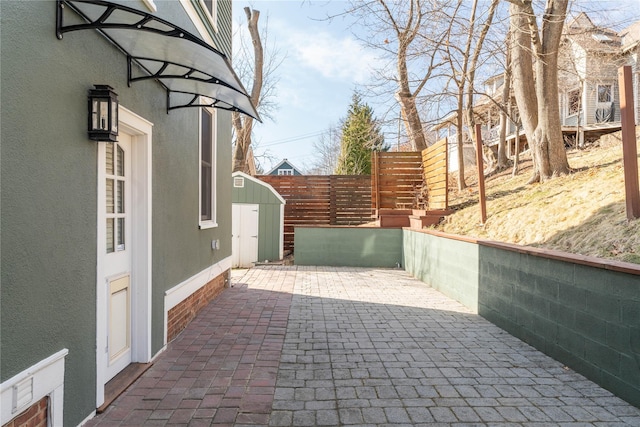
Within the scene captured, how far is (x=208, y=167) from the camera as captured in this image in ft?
21.2

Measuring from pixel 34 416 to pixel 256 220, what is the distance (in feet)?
29.3

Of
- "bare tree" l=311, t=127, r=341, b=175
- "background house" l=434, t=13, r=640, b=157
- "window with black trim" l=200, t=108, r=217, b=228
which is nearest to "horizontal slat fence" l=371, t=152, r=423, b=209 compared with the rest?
"window with black trim" l=200, t=108, r=217, b=228

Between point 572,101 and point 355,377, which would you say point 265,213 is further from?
point 572,101

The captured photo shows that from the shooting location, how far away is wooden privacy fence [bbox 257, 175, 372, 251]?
42.1ft

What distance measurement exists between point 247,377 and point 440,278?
4925 mm

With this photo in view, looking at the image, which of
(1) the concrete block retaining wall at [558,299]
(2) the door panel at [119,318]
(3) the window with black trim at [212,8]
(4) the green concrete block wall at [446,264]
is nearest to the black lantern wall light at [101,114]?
(2) the door panel at [119,318]

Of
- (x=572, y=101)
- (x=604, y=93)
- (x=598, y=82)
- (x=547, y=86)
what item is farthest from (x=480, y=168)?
(x=572, y=101)

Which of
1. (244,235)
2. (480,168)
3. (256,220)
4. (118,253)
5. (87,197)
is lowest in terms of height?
(244,235)

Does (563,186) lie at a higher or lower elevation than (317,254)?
higher

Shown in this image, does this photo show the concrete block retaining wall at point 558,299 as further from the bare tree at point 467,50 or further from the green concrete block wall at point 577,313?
the bare tree at point 467,50

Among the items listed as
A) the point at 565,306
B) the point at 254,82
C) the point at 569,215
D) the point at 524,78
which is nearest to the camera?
the point at 565,306

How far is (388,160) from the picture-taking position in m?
11.2

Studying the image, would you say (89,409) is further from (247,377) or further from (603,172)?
(603,172)

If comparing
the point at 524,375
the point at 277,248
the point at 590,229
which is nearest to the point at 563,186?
the point at 590,229
